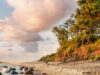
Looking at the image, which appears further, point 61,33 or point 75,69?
point 61,33

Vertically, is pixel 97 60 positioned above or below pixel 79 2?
below

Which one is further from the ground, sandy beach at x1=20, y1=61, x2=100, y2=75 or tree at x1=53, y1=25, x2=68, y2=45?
tree at x1=53, y1=25, x2=68, y2=45

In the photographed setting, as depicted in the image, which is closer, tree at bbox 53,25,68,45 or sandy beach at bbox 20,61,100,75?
sandy beach at bbox 20,61,100,75

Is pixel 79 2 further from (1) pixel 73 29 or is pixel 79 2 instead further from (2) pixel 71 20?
(2) pixel 71 20

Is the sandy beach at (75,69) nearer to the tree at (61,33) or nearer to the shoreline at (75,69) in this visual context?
the shoreline at (75,69)

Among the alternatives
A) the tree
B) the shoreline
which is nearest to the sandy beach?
the shoreline

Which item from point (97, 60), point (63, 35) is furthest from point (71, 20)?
point (97, 60)

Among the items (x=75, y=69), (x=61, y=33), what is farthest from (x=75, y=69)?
(x=61, y=33)

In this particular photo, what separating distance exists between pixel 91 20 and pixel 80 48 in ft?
32.8

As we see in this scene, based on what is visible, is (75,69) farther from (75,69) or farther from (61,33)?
(61,33)

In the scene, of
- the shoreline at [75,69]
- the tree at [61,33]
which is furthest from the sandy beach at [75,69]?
the tree at [61,33]

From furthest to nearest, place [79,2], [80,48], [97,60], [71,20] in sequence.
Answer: [71,20] → [79,2] → [80,48] → [97,60]

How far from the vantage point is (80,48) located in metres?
48.8

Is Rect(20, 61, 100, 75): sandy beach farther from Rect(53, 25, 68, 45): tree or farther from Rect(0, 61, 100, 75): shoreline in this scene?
Rect(53, 25, 68, 45): tree
